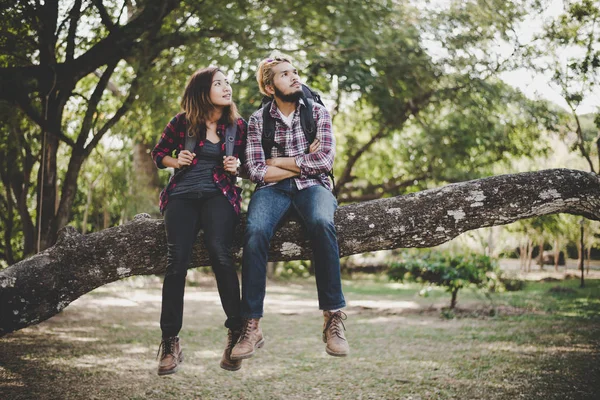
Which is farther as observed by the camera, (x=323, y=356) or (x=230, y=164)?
(x=323, y=356)

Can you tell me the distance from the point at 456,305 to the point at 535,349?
4970 millimetres

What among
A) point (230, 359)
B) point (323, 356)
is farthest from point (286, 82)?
point (323, 356)

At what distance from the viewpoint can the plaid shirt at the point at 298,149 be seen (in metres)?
3.83

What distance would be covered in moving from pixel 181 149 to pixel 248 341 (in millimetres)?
1676

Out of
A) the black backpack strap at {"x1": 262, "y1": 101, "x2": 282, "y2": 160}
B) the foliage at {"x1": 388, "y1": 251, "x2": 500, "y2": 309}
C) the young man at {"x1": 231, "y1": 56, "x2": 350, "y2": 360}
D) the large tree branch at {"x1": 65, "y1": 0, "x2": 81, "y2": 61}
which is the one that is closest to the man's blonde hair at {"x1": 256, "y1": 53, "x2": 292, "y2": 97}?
the young man at {"x1": 231, "y1": 56, "x2": 350, "y2": 360}

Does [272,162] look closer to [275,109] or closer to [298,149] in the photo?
[298,149]

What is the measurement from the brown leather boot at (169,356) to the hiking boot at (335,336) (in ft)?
3.44

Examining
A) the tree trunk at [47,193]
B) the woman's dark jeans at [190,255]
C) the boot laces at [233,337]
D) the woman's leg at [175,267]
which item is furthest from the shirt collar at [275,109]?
the tree trunk at [47,193]

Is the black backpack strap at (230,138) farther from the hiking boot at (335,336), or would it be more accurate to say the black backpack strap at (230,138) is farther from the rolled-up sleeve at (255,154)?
the hiking boot at (335,336)

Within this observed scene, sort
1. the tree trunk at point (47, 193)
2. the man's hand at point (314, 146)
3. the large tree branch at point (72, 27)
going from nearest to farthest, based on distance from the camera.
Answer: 1. the man's hand at point (314, 146)
2. the large tree branch at point (72, 27)
3. the tree trunk at point (47, 193)

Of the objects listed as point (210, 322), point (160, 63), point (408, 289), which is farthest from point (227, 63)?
point (408, 289)

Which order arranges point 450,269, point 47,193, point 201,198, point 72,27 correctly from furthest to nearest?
point 450,269 < point 47,193 < point 72,27 < point 201,198

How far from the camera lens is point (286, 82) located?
3.98 meters

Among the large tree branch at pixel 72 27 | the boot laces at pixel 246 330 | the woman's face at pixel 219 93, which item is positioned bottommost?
the boot laces at pixel 246 330
